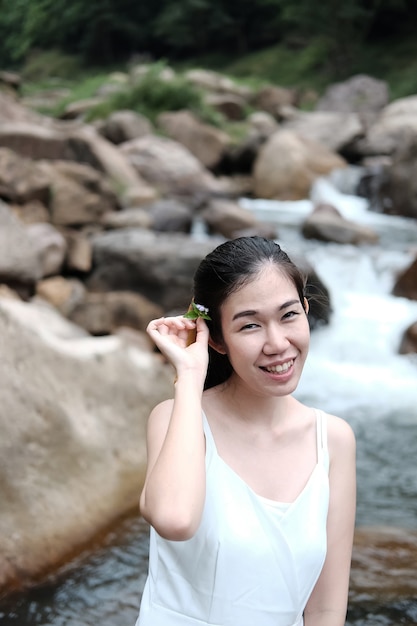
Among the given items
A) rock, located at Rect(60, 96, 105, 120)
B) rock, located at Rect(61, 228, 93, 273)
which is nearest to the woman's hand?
rock, located at Rect(61, 228, 93, 273)

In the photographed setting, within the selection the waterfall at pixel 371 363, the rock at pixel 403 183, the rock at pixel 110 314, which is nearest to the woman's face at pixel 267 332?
the waterfall at pixel 371 363

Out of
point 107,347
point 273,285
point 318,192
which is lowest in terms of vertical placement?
point 318,192

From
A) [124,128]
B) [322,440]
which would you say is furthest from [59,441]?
[124,128]

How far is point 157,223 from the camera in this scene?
34.5ft

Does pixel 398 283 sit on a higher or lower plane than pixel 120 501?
lower

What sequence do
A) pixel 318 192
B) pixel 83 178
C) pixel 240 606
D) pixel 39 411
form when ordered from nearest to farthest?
1. pixel 240 606
2. pixel 39 411
3. pixel 83 178
4. pixel 318 192

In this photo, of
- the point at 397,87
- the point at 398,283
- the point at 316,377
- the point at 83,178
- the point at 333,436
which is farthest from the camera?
the point at 397,87

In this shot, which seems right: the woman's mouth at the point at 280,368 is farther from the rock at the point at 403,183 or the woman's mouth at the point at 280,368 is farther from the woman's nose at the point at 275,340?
the rock at the point at 403,183

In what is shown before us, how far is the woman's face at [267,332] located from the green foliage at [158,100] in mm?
16075

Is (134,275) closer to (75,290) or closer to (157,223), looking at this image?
(75,290)

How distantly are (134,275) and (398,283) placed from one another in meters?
2.89

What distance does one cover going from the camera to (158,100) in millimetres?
17609

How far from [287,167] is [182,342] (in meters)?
12.4

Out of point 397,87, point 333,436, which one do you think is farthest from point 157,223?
point 397,87
